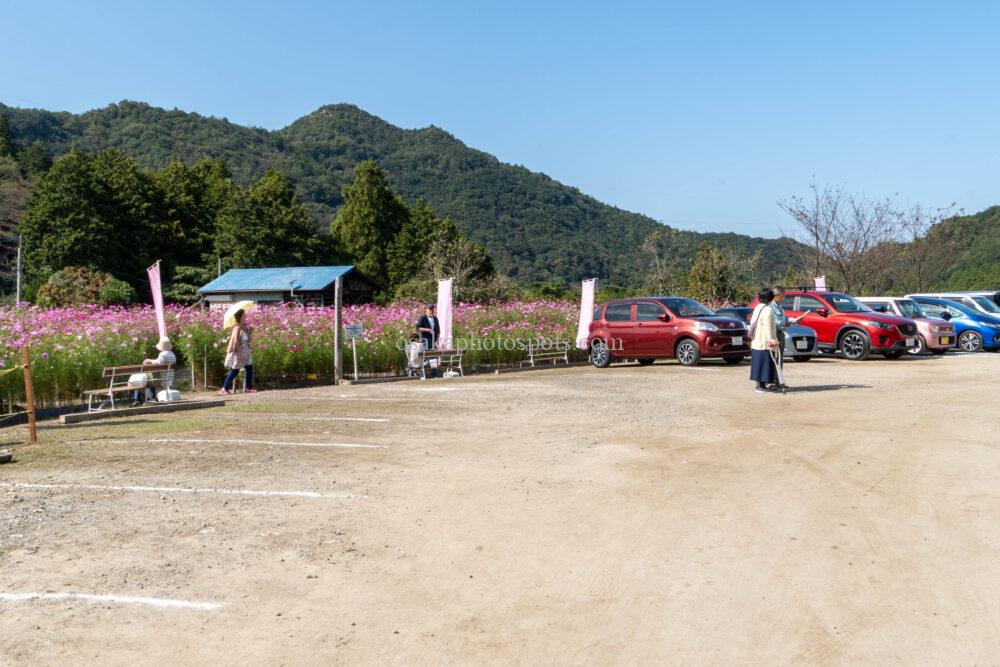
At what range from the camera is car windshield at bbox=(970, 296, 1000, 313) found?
23956 mm

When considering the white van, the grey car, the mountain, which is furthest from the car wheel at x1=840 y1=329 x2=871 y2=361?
the mountain

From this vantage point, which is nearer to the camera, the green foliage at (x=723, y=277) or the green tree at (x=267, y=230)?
the green foliage at (x=723, y=277)

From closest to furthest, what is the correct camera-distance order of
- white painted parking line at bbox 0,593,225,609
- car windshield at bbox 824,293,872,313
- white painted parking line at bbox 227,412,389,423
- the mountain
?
white painted parking line at bbox 0,593,225,609 → white painted parking line at bbox 227,412,389,423 → car windshield at bbox 824,293,872,313 → the mountain

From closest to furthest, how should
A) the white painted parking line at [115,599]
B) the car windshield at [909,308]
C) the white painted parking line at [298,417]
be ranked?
the white painted parking line at [115,599] < the white painted parking line at [298,417] < the car windshield at [909,308]

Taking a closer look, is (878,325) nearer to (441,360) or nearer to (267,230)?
(441,360)

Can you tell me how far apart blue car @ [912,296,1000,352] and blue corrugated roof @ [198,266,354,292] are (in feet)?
107

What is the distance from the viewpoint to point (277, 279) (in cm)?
5144

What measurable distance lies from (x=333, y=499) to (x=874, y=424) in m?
6.87

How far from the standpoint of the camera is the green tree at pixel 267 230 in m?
61.3

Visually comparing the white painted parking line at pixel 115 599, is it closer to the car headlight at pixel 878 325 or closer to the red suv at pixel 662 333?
the red suv at pixel 662 333

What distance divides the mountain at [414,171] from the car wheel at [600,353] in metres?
63.5

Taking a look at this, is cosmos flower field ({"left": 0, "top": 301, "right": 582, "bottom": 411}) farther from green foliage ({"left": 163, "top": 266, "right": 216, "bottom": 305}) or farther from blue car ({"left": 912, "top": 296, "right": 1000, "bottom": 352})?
green foliage ({"left": 163, "top": 266, "right": 216, "bottom": 305})

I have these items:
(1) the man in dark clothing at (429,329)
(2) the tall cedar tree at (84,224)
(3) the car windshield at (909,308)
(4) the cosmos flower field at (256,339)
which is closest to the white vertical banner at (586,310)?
(4) the cosmos flower field at (256,339)

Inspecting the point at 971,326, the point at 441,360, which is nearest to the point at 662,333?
the point at 441,360
